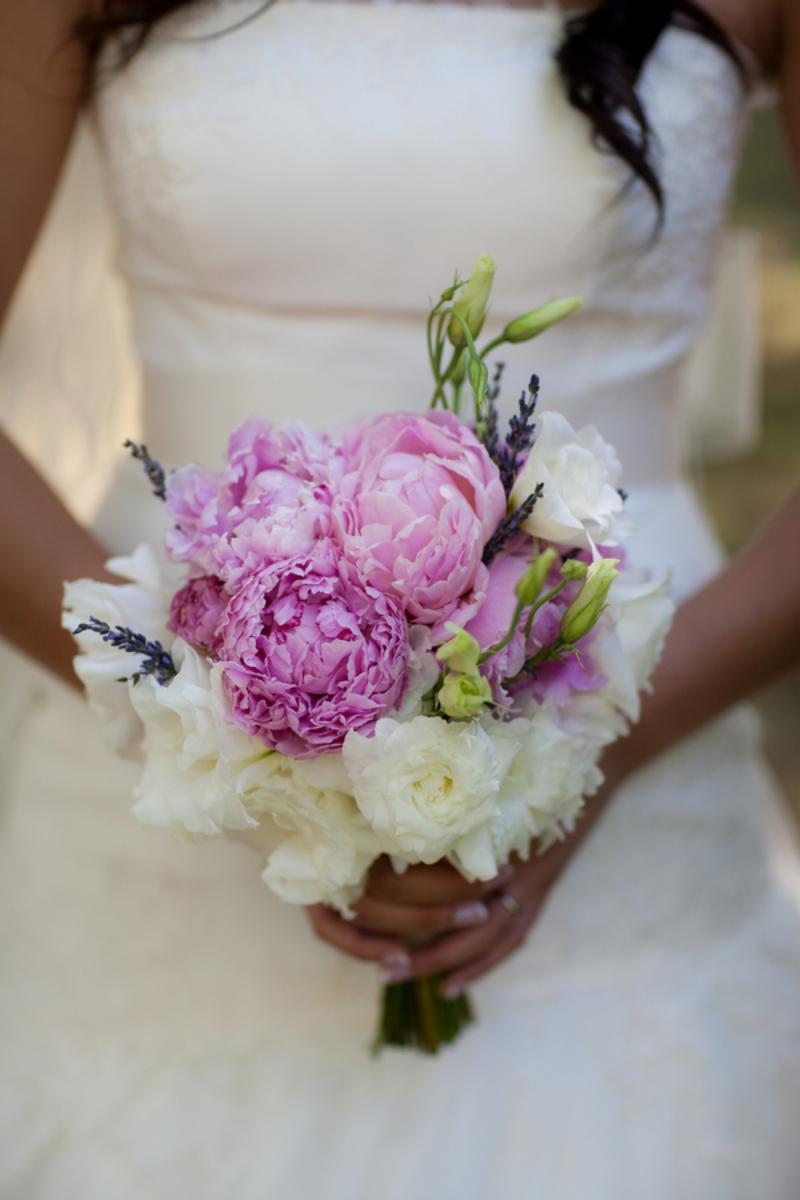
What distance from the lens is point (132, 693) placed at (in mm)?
778

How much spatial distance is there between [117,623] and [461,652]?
0.28 metres

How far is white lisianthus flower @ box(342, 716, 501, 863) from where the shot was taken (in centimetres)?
72

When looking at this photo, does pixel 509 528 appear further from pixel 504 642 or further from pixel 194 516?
pixel 194 516

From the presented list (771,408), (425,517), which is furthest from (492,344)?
(771,408)

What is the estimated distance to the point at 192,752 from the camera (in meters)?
0.75

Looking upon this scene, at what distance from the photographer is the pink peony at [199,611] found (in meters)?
0.77

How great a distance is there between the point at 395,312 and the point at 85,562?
416mm

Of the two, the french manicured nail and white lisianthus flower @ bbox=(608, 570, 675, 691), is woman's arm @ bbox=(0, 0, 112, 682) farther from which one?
white lisianthus flower @ bbox=(608, 570, 675, 691)

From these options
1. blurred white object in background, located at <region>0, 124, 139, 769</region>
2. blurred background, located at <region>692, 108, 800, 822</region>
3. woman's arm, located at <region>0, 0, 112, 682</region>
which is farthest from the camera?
blurred background, located at <region>692, 108, 800, 822</region>

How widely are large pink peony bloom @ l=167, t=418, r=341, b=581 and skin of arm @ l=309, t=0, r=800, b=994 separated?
0.38 m

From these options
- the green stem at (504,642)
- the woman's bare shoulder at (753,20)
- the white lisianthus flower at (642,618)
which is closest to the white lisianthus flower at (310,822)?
the green stem at (504,642)

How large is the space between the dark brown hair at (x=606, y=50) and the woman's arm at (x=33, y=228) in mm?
43

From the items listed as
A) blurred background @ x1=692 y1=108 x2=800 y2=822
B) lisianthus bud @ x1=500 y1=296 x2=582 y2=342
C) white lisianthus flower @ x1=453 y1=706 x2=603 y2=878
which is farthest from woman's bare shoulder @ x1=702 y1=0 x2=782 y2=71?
blurred background @ x1=692 y1=108 x2=800 y2=822

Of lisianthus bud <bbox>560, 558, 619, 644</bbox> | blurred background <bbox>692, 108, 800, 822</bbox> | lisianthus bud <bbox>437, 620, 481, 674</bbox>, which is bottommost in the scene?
blurred background <bbox>692, 108, 800, 822</bbox>
